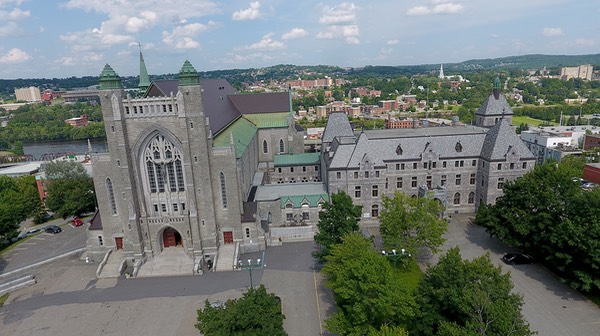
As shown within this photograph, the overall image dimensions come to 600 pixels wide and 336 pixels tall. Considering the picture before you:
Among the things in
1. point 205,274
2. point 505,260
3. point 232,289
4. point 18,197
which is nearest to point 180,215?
point 205,274

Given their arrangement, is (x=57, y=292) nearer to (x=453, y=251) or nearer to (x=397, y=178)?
(x=453, y=251)

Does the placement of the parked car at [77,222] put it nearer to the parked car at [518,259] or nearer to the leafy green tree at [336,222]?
the leafy green tree at [336,222]

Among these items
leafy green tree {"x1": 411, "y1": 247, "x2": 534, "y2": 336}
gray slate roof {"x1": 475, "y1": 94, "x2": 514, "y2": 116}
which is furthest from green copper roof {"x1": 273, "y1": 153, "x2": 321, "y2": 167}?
leafy green tree {"x1": 411, "y1": 247, "x2": 534, "y2": 336}

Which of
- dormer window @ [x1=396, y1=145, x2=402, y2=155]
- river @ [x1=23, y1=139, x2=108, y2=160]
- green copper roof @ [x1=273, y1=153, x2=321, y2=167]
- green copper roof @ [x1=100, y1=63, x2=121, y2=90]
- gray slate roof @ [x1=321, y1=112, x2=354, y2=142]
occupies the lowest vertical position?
river @ [x1=23, y1=139, x2=108, y2=160]

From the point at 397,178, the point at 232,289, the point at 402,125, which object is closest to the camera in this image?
the point at 232,289

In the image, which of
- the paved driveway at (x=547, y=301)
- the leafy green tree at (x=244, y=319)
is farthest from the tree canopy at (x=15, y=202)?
the paved driveway at (x=547, y=301)

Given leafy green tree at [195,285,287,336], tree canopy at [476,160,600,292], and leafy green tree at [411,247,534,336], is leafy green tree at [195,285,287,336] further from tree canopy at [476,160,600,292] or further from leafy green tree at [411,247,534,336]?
tree canopy at [476,160,600,292]
